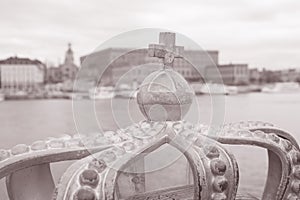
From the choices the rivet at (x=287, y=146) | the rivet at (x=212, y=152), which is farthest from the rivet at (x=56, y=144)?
the rivet at (x=287, y=146)

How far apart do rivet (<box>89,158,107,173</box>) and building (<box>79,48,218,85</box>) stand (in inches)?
27.1

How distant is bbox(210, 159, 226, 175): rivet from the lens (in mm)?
2776

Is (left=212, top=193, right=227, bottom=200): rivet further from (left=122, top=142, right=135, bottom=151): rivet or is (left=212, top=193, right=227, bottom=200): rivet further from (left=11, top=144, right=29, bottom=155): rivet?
(left=11, top=144, right=29, bottom=155): rivet

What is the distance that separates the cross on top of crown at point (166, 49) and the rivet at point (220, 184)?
1.07 meters

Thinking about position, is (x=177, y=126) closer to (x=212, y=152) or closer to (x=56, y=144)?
(x=212, y=152)

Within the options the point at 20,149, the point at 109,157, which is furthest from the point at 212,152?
the point at 20,149

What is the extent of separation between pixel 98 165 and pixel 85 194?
0.64 feet

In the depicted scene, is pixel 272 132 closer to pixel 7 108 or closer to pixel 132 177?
pixel 132 177

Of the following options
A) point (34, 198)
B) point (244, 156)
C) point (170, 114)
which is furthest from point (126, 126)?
point (244, 156)

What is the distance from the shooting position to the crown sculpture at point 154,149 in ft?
8.29

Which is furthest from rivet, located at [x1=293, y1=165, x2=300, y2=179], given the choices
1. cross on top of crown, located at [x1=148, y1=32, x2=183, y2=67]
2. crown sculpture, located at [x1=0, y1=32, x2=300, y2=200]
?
cross on top of crown, located at [x1=148, y1=32, x2=183, y2=67]

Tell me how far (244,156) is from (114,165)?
768cm

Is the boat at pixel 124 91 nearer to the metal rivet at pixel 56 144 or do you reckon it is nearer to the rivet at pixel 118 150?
the metal rivet at pixel 56 144

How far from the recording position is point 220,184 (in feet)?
9.12
